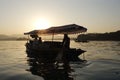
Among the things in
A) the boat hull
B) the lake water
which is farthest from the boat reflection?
the boat hull

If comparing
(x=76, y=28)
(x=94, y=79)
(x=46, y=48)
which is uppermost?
(x=76, y=28)

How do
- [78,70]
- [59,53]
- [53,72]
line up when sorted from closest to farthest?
[53,72] → [78,70] → [59,53]

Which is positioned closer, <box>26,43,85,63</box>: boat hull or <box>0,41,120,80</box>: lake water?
<box>0,41,120,80</box>: lake water

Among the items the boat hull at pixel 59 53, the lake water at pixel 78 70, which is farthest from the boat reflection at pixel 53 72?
the boat hull at pixel 59 53

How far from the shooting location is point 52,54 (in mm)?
23672

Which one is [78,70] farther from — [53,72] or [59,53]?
[59,53]

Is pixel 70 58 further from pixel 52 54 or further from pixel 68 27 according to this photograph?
pixel 68 27

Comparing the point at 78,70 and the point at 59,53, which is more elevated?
the point at 59,53

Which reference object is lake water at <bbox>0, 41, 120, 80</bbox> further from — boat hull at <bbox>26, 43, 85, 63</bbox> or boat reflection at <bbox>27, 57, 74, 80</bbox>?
boat hull at <bbox>26, 43, 85, 63</bbox>

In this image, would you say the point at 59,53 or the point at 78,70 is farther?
the point at 59,53

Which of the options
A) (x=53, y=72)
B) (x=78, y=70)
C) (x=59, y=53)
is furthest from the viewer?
(x=59, y=53)

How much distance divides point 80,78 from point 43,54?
12.0 m

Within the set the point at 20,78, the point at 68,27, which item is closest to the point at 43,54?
the point at 68,27

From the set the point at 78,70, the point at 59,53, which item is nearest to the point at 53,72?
the point at 78,70
